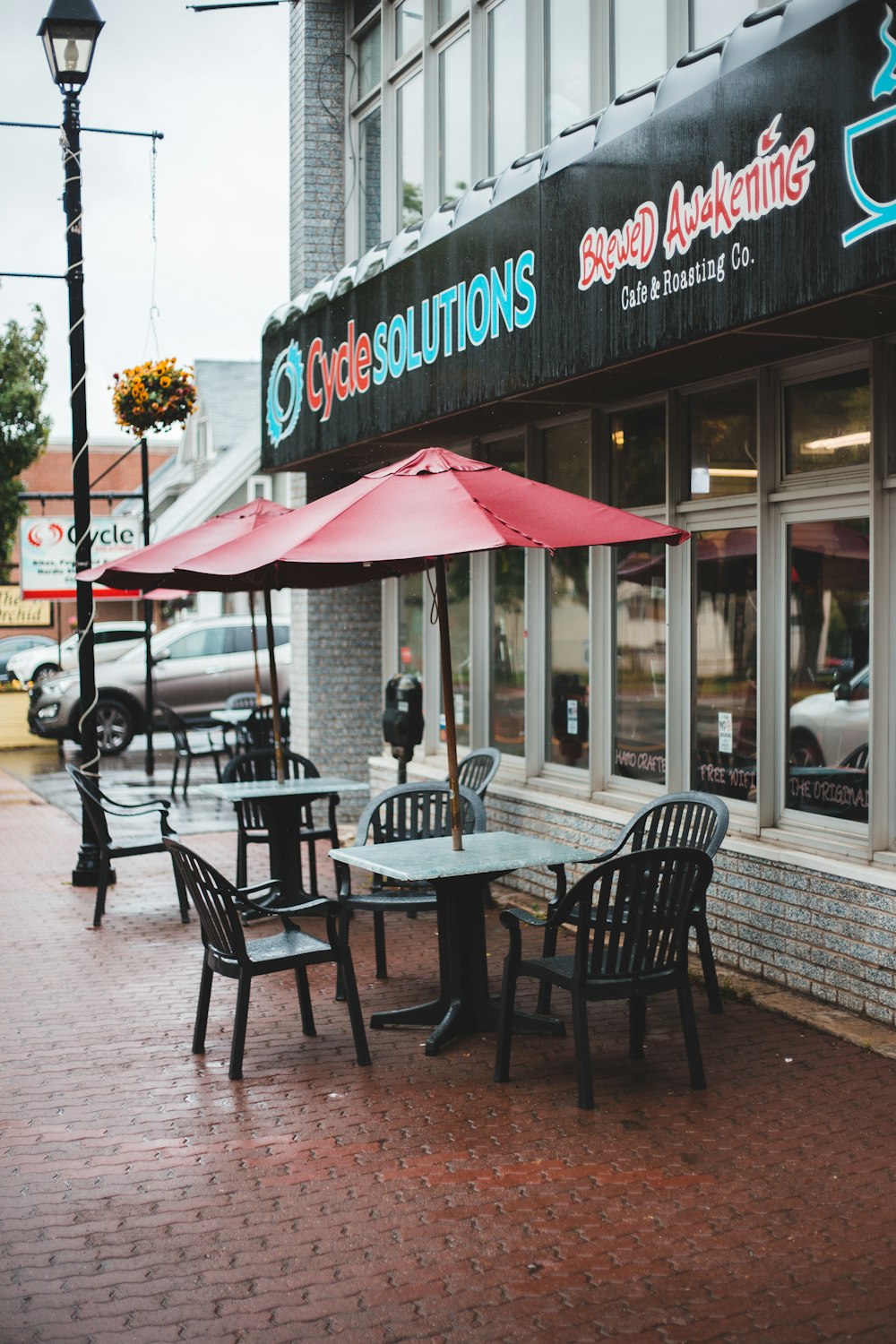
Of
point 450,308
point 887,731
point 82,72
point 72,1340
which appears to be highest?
point 82,72

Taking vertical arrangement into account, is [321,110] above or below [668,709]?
above

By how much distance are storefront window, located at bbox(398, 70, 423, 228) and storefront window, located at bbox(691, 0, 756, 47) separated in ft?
14.2

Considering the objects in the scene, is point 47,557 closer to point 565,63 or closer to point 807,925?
point 565,63

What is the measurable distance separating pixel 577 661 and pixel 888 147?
4696mm

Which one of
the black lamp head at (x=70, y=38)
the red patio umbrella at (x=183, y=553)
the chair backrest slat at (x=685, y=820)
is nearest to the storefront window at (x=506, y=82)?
the black lamp head at (x=70, y=38)

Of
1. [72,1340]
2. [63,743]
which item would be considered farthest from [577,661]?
[63,743]

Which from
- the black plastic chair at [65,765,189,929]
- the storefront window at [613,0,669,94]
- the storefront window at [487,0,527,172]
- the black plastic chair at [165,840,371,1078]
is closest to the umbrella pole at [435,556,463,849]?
the black plastic chair at [165,840,371,1078]

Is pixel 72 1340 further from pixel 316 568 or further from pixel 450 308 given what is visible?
pixel 450 308

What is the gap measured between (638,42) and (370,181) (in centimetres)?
497

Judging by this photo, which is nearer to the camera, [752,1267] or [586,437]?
[752,1267]

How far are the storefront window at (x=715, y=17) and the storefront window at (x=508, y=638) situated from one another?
3144mm

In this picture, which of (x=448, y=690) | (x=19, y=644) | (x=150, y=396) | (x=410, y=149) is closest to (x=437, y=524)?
(x=448, y=690)

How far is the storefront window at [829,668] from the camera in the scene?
21.6ft

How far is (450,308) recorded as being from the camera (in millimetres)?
8555
